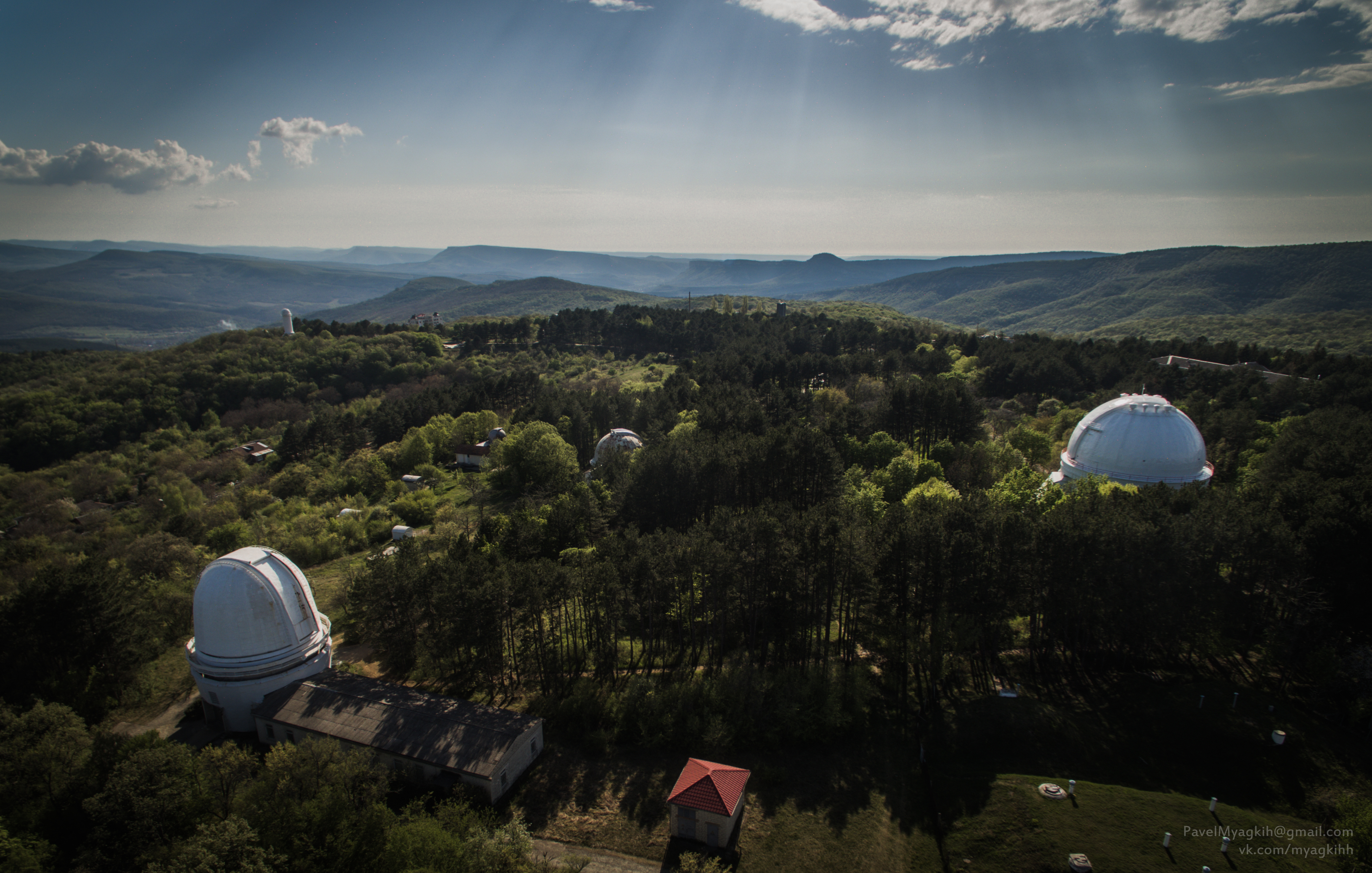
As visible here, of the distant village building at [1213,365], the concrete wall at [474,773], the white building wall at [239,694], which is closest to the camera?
the concrete wall at [474,773]

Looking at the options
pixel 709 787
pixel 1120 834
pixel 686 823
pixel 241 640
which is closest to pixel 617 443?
pixel 241 640

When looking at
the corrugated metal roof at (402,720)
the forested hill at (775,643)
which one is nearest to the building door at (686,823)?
the forested hill at (775,643)

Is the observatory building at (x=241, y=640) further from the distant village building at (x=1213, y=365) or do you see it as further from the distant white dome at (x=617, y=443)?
the distant village building at (x=1213, y=365)

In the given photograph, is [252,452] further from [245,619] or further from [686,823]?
[686,823]

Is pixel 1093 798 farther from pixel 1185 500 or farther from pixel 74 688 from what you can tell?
pixel 74 688

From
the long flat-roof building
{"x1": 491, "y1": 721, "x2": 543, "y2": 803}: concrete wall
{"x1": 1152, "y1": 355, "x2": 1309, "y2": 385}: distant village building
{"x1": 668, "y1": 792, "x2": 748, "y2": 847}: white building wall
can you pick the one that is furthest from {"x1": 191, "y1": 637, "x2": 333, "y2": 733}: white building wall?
{"x1": 1152, "y1": 355, "x2": 1309, "y2": 385}: distant village building
